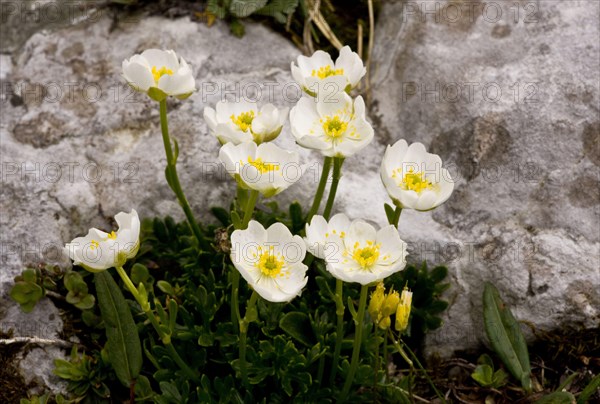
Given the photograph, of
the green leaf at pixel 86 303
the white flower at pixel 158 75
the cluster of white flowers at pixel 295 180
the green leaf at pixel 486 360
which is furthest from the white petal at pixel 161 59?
the green leaf at pixel 486 360

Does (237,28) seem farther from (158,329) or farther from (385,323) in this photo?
(385,323)

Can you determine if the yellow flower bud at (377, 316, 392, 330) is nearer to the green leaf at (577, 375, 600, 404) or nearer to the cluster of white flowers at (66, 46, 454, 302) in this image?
the cluster of white flowers at (66, 46, 454, 302)

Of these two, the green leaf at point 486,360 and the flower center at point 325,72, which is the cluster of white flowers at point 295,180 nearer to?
the flower center at point 325,72

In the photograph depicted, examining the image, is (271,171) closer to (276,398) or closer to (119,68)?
(276,398)

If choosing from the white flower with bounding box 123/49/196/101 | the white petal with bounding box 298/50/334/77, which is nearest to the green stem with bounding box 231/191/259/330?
the white flower with bounding box 123/49/196/101

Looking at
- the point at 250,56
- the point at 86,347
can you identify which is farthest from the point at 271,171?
the point at 250,56
